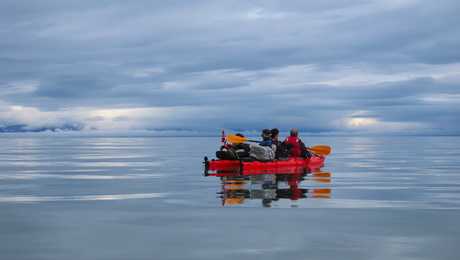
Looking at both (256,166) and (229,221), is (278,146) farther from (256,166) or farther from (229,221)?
(229,221)

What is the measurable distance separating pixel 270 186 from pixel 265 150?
9.24 metres

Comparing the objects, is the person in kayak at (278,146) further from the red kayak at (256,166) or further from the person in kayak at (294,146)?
the red kayak at (256,166)

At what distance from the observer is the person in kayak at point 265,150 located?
32.0 m

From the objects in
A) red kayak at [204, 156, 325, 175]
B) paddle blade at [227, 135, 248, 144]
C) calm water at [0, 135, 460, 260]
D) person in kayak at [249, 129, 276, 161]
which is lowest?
calm water at [0, 135, 460, 260]

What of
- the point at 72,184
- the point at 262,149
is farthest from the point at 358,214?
the point at 262,149

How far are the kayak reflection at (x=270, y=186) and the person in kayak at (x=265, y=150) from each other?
1.59 meters

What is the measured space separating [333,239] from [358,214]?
3.58m

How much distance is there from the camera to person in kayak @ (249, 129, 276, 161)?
3198 centimetres

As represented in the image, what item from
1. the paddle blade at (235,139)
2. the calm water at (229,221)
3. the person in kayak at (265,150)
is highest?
the paddle blade at (235,139)

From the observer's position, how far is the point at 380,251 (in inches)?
416

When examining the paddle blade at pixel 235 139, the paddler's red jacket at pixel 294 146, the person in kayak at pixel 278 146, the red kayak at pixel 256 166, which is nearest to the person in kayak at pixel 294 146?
the paddler's red jacket at pixel 294 146

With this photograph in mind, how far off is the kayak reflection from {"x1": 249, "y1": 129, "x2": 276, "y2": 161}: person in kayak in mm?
1589

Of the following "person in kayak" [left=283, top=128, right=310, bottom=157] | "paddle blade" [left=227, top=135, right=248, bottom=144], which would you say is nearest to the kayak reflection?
"person in kayak" [left=283, top=128, right=310, bottom=157]

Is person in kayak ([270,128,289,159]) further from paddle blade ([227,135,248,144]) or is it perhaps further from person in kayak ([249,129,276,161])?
paddle blade ([227,135,248,144])
